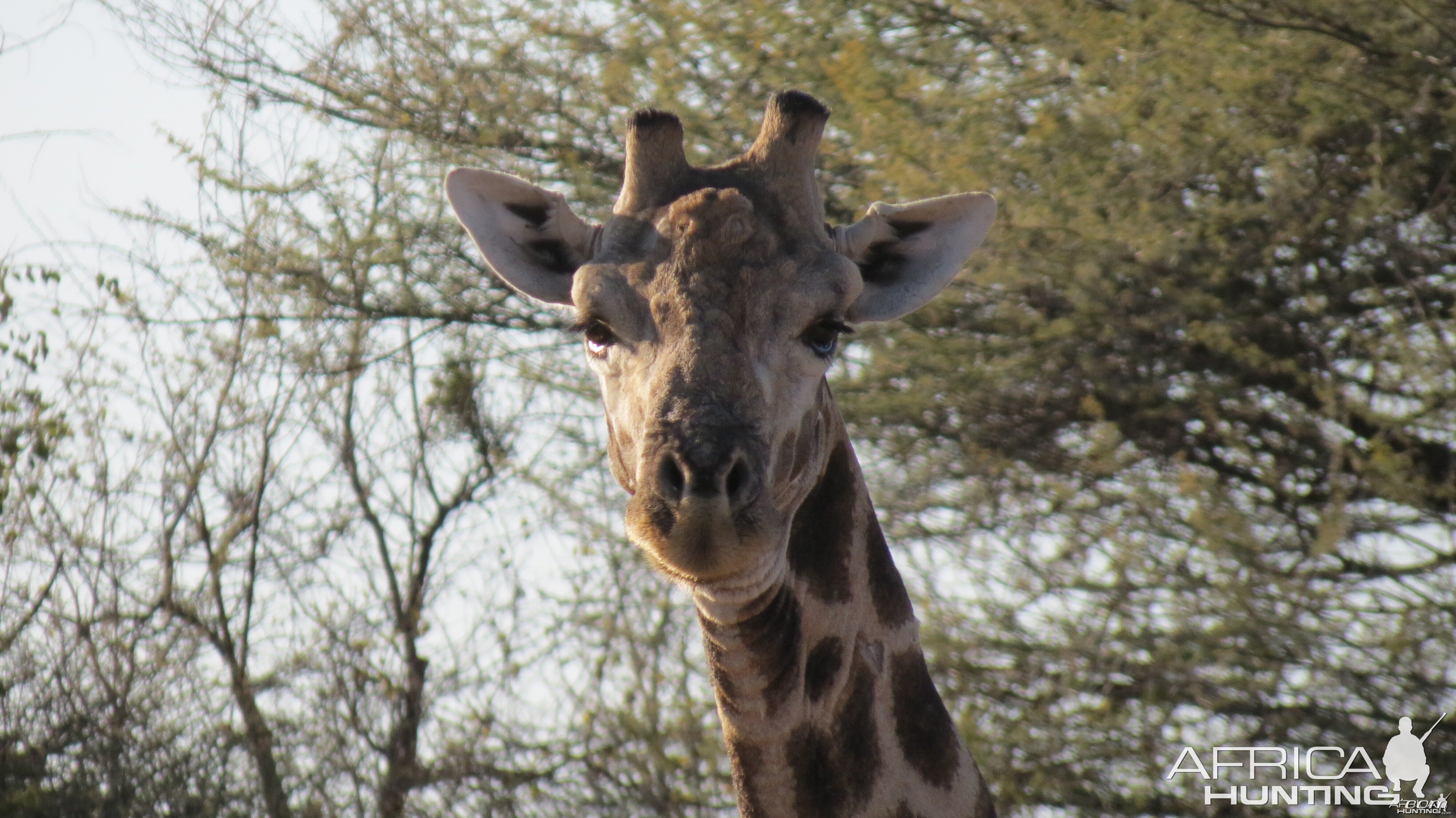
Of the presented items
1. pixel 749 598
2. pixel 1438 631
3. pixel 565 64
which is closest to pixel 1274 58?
pixel 1438 631

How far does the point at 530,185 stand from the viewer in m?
4.15

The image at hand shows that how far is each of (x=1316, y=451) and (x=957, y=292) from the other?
1949 mm

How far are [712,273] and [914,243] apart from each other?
0.84 meters

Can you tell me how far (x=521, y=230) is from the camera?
13.8 feet

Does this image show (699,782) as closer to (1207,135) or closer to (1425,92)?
(1207,135)

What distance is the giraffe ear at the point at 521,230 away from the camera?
4.16 m

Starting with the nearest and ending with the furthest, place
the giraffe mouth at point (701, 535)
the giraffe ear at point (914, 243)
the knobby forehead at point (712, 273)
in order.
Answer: the giraffe mouth at point (701, 535), the knobby forehead at point (712, 273), the giraffe ear at point (914, 243)

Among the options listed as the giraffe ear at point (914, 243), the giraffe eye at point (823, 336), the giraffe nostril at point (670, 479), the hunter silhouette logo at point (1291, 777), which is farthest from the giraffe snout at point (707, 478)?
the hunter silhouette logo at point (1291, 777)

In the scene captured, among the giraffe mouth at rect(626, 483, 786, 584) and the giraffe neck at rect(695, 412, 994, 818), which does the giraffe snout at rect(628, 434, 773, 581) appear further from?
the giraffe neck at rect(695, 412, 994, 818)

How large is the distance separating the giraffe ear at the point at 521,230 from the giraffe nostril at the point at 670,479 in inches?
46.4

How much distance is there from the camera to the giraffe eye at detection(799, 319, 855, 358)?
366 centimetres

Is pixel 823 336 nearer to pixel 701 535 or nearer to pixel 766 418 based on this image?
pixel 766 418

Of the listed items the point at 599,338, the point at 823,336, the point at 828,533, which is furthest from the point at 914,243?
the point at 599,338

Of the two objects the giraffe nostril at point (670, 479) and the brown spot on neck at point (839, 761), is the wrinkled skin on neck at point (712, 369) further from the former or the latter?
the brown spot on neck at point (839, 761)
